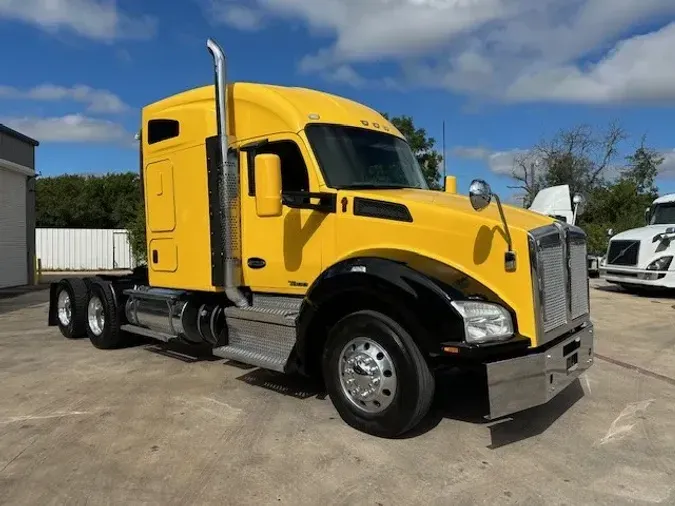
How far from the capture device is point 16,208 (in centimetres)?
2023

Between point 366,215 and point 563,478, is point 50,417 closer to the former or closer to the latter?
point 366,215

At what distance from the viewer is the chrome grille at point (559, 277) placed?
15.1ft

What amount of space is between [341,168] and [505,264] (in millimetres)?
1858

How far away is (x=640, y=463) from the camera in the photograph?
435cm

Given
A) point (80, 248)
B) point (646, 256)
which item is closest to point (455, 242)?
point (646, 256)

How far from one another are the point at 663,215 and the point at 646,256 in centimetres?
240

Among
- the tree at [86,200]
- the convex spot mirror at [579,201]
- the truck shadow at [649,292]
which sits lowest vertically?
the truck shadow at [649,292]

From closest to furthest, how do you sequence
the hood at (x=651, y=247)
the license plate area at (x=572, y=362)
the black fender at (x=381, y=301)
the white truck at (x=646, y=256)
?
the black fender at (x=381, y=301)
the license plate area at (x=572, y=362)
the white truck at (x=646, y=256)
the hood at (x=651, y=247)

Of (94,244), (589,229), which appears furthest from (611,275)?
(94,244)

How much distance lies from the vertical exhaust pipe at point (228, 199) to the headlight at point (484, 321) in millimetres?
2743

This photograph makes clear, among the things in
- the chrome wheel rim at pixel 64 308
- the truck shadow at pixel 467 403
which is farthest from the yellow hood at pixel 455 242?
the chrome wheel rim at pixel 64 308

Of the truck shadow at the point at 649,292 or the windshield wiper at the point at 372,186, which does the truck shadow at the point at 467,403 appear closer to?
the windshield wiper at the point at 372,186

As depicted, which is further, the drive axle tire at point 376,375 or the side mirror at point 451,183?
the side mirror at point 451,183

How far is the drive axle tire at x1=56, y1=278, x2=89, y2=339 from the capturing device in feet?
29.4
